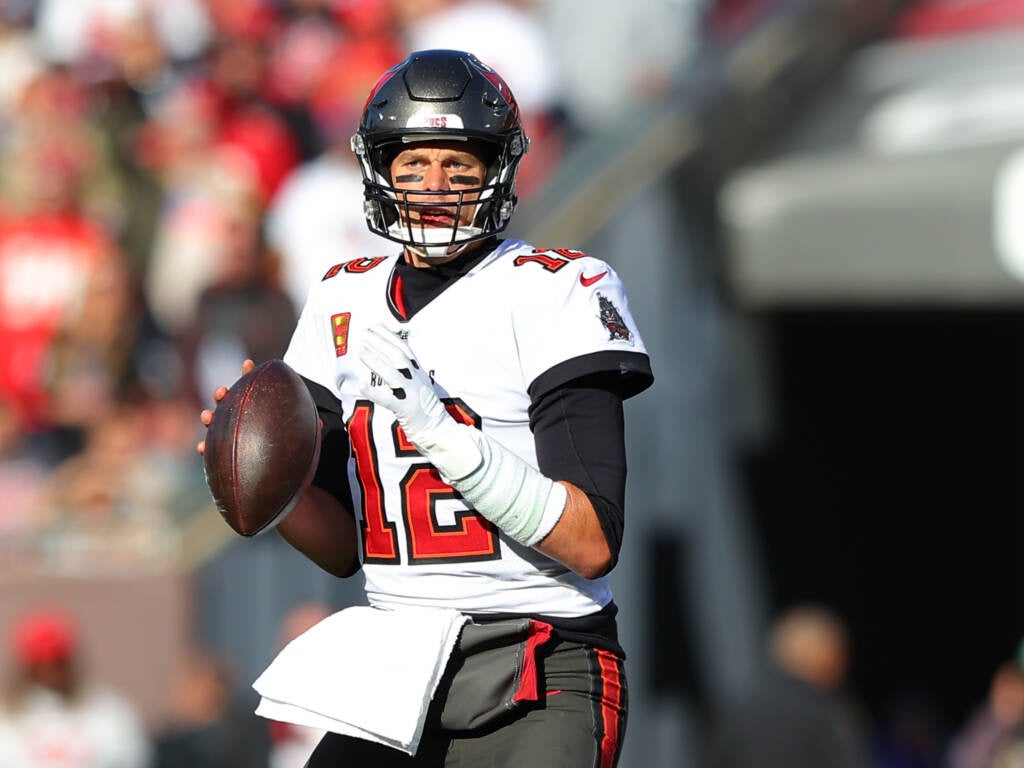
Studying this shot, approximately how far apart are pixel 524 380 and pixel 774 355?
19.9ft

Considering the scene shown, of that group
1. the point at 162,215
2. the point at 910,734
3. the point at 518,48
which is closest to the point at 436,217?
the point at 518,48

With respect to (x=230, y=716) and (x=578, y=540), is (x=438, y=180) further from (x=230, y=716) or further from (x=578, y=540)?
(x=230, y=716)

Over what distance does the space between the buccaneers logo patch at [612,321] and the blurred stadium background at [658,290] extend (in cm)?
406

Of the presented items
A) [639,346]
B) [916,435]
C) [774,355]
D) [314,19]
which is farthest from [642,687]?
[639,346]

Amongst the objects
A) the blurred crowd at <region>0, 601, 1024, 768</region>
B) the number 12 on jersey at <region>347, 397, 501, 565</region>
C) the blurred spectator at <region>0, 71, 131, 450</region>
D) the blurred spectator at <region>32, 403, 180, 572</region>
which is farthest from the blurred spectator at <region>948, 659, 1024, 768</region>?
the number 12 on jersey at <region>347, 397, 501, 565</region>

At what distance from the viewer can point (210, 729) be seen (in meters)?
7.32

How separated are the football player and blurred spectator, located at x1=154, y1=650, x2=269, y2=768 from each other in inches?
162

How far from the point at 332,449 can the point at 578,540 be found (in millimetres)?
551

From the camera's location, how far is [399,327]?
320cm

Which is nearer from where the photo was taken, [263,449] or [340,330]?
[263,449]

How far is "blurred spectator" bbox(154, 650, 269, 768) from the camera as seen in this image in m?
7.22

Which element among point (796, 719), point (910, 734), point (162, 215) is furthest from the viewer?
point (162, 215)

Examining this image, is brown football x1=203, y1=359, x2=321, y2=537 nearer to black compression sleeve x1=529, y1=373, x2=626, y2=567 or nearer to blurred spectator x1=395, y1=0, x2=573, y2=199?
black compression sleeve x1=529, y1=373, x2=626, y2=567

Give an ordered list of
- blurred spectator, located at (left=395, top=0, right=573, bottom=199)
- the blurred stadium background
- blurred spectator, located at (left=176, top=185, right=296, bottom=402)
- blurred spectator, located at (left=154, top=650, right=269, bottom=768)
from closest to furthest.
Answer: blurred spectator, located at (left=154, top=650, right=269, bottom=768) < blurred spectator, located at (left=176, top=185, right=296, bottom=402) < the blurred stadium background < blurred spectator, located at (left=395, top=0, right=573, bottom=199)
